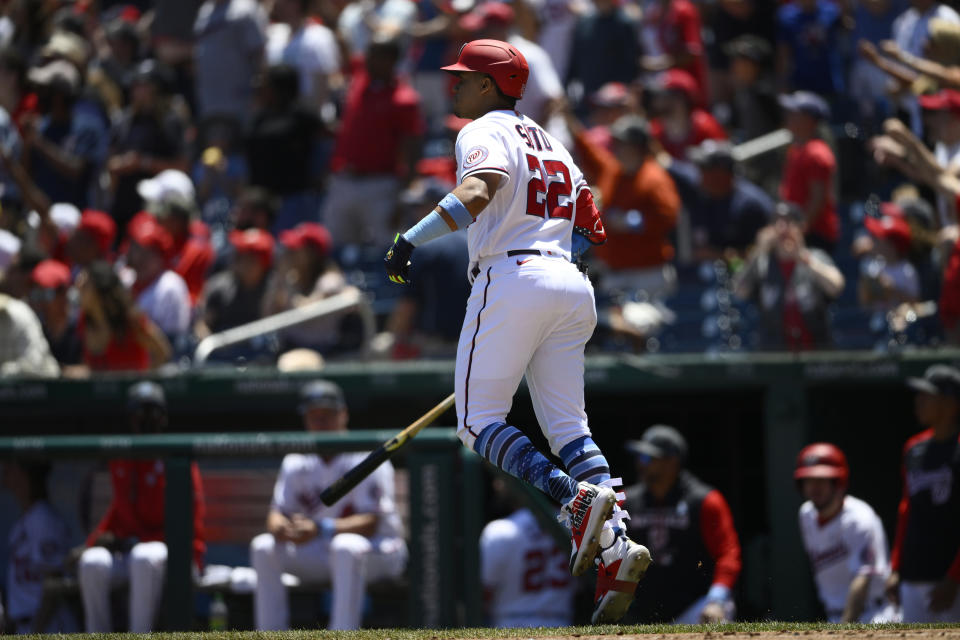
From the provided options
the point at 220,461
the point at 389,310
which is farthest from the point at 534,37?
the point at 220,461

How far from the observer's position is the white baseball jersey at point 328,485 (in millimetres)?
7324

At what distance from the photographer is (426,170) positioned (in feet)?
32.9

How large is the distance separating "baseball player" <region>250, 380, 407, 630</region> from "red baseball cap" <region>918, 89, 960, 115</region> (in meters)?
3.62

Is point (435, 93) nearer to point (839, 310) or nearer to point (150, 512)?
point (839, 310)

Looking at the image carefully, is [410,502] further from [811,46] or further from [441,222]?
[811,46]

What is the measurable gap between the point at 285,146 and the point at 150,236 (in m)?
1.48

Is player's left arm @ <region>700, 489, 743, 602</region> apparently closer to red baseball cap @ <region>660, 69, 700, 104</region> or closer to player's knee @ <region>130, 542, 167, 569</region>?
player's knee @ <region>130, 542, 167, 569</region>

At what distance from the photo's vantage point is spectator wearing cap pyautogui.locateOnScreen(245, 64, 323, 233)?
10430 millimetres

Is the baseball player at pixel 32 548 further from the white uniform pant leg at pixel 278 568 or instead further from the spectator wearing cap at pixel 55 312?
the spectator wearing cap at pixel 55 312

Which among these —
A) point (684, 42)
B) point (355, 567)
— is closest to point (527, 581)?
point (355, 567)

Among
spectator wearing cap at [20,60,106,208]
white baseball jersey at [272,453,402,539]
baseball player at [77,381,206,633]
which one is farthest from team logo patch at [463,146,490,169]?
spectator wearing cap at [20,60,106,208]

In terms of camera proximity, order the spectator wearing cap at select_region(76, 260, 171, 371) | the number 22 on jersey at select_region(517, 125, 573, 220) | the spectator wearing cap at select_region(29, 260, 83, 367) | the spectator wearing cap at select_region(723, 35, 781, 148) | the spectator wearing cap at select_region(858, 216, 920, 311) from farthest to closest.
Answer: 1. the spectator wearing cap at select_region(723, 35, 781, 148)
2. the spectator wearing cap at select_region(29, 260, 83, 367)
3. the spectator wearing cap at select_region(76, 260, 171, 371)
4. the spectator wearing cap at select_region(858, 216, 920, 311)
5. the number 22 on jersey at select_region(517, 125, 573, 220)

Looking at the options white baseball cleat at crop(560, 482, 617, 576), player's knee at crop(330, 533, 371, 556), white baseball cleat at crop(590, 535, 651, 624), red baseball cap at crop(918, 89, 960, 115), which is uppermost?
red baseball cap at crop(918, 89, 960, 115)

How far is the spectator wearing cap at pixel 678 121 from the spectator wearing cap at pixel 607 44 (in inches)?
29.6
